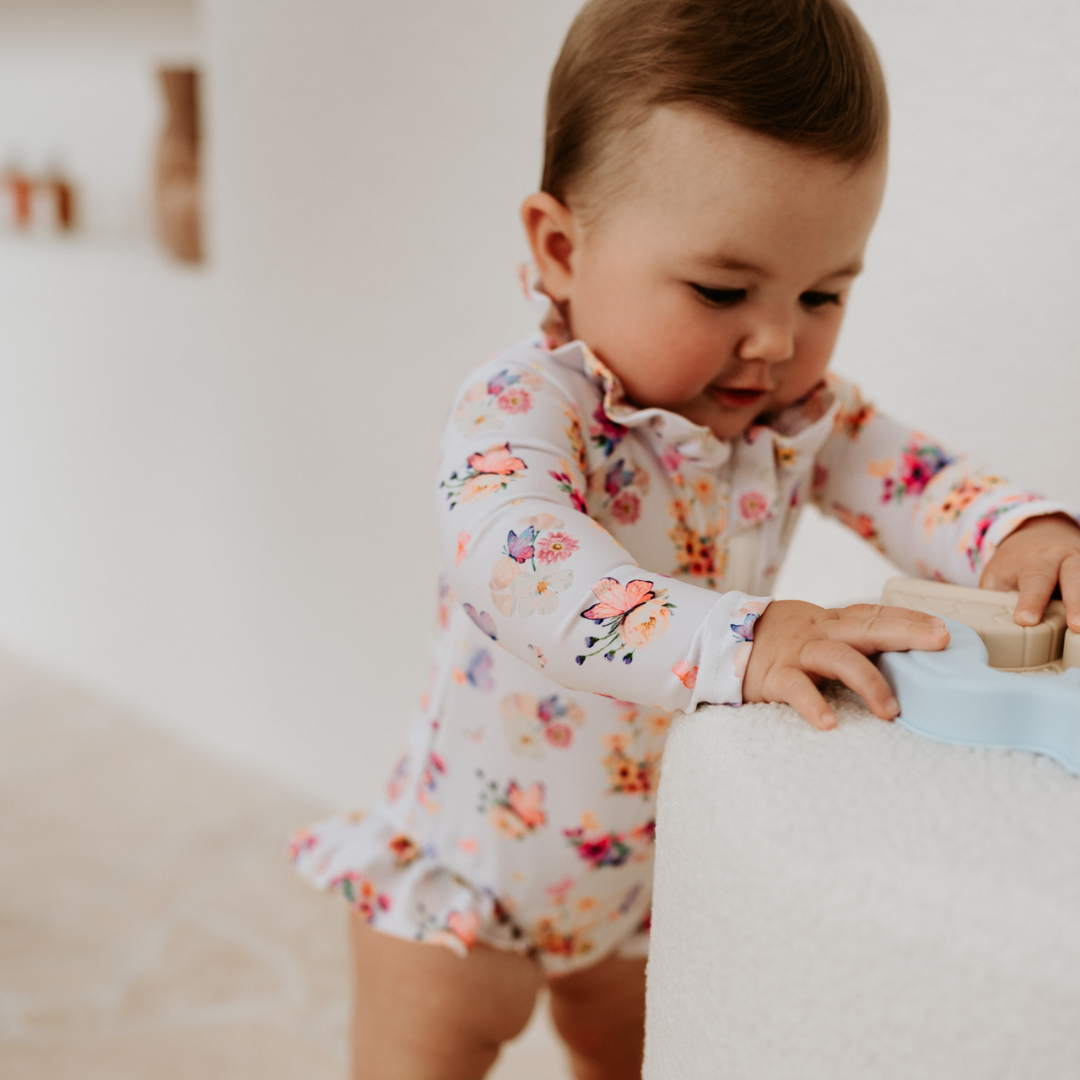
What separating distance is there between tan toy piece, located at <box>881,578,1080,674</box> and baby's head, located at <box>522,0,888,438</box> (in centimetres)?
17

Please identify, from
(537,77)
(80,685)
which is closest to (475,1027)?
(537,77)

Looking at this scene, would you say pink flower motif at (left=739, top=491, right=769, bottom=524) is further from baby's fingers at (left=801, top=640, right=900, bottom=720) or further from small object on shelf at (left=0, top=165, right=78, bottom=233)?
small object on shelf at (left=0, top=165, right=78, bottom=233)

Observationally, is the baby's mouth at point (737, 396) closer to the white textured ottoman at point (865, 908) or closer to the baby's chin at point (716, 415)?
the baby's chin at point (716, 415)

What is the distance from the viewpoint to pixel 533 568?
0.51 m

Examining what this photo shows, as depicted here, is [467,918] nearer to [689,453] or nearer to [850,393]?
[689,453]

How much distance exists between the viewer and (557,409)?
2.08 ft

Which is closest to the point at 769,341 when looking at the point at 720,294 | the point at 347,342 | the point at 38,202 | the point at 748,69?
the point at 720,294

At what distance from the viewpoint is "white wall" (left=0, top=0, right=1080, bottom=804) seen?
0.94 meters

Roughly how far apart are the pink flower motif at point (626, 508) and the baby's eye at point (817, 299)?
151 millimetres

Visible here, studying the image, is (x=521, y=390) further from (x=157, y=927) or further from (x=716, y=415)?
(x=157, y=927)

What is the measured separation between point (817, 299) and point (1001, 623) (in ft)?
0.79

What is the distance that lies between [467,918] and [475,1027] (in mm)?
80

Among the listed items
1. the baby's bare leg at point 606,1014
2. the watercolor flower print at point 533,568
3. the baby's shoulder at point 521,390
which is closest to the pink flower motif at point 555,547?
the watercolor flower print at point 533,568

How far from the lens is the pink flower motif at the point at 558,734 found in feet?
2.35
